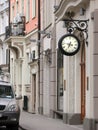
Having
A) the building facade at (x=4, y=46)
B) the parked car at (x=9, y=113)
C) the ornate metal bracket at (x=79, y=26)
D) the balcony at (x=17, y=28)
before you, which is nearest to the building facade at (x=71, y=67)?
the ornate metal bracket at (x=79, y=26)

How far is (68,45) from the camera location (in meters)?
17.7

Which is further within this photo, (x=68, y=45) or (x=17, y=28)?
(x=17, y=28)

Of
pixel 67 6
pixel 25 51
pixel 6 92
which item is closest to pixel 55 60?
pixel 6 92

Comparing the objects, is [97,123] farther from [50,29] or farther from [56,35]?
[50,29]

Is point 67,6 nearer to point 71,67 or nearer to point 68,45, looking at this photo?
point 68,45

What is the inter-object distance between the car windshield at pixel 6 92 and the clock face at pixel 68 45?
127 inches

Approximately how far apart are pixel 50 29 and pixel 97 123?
426 inches

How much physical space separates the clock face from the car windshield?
10.6ft

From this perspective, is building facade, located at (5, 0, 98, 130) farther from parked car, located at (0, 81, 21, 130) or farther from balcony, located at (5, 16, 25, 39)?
parked car, located at (0, 81, 21, 130)

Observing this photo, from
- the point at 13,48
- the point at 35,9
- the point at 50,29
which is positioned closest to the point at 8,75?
the point at 13,48

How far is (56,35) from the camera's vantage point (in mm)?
24812

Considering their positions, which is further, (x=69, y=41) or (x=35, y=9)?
(x=35, y=9)

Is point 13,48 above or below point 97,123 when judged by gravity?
above

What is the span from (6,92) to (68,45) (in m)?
3.64
